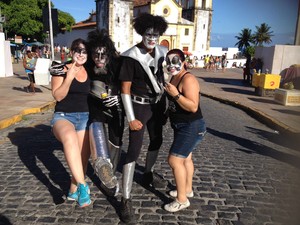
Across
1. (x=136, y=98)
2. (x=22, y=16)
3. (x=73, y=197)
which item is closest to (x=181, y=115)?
(x=136, y=98)

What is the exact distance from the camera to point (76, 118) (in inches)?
125

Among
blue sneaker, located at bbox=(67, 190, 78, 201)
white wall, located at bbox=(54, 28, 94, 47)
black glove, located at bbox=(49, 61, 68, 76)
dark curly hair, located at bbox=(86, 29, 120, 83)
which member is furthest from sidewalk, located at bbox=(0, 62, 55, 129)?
white wall, located at bbox=(54, 28, 94, 47)

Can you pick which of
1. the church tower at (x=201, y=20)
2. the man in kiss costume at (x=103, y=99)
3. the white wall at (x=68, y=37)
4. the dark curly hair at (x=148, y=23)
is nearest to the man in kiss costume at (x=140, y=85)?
the dark curly hair at (x=148, y=23)

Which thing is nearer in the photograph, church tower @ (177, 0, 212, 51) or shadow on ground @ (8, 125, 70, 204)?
shadow on ground @ (8, 125, 70, 204)

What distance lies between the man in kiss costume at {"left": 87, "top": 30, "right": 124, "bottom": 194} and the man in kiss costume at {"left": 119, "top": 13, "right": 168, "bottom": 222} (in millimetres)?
182

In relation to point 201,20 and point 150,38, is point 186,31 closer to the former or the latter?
point 201,20

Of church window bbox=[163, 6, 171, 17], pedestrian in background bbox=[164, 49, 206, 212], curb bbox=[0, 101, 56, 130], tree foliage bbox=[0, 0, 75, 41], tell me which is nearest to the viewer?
pedestrian in background bbox=[164, 49, 206, 212]

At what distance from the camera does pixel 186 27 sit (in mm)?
48250

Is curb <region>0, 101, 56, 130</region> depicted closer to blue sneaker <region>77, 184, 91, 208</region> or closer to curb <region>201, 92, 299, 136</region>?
blue sneaker <region>77, 184, 91, 208</region>

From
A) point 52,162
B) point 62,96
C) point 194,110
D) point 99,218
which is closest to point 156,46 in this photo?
point 194,110

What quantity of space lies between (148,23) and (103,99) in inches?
38.0

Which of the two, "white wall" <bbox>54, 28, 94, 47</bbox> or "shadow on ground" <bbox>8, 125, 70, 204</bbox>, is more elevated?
"white wall" <bbox>54, 28, 94, 47</bbox>

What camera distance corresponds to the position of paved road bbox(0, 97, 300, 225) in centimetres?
298

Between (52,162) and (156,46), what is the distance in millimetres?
2646
